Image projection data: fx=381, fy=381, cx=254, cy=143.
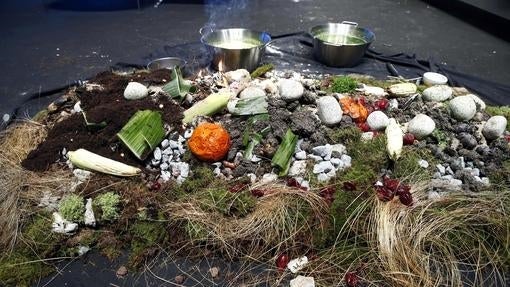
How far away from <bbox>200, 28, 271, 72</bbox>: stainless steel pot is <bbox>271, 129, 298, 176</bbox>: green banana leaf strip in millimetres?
1711

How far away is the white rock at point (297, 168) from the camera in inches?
116

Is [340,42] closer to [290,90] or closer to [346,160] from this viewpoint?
[290,90]

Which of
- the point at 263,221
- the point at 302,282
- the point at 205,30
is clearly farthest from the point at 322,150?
the point at 205,30

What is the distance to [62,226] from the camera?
8.40 ft

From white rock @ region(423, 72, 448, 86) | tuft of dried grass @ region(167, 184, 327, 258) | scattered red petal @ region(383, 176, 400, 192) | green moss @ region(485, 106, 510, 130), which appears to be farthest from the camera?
white rock @ region(423, 72, 448, 86)

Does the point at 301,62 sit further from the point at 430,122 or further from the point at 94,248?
the point at 94,248

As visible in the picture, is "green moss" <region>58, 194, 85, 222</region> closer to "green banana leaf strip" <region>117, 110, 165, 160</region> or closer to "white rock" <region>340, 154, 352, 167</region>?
"green banana leaf strip" <region>117, 110, 165, 160</region>

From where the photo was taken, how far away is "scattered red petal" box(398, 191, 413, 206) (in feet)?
8.55

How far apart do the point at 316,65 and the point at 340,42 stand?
508 millimetres

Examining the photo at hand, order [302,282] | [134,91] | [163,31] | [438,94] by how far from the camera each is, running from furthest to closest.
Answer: [163,31], [438,94], [134,91], [302,282]

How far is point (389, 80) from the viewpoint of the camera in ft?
15.1

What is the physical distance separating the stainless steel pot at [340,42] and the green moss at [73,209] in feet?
11.3

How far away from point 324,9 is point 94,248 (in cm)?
662

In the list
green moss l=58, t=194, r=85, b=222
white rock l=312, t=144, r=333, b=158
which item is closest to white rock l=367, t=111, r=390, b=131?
white rock l=312, t=144, r=333, b=158
